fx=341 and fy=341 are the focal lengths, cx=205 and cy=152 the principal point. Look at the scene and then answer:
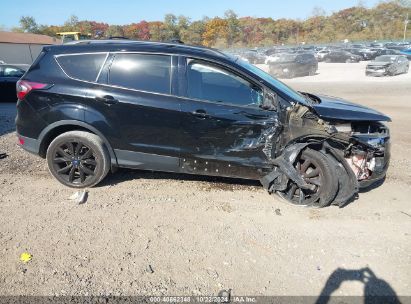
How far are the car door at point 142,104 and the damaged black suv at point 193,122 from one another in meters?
0.01

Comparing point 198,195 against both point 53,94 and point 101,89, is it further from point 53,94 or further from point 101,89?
point 53,94

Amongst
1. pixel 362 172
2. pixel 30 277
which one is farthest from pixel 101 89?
pixel 362 172

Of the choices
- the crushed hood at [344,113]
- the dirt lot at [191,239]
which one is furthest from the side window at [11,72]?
the crushed hood at [344,113]

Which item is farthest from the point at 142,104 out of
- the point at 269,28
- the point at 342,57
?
the point at 269,28

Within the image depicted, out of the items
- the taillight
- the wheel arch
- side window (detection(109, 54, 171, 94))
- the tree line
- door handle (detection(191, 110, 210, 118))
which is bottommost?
the wheel arch

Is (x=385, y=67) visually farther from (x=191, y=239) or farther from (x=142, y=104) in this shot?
(x=191, y=239)

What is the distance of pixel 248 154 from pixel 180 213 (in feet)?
3.51

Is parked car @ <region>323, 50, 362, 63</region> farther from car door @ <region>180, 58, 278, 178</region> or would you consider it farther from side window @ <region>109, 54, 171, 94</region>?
side window @ <region>109, 54, 171, 94</region>

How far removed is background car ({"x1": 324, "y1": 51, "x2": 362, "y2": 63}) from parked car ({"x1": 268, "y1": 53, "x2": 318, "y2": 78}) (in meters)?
15.8

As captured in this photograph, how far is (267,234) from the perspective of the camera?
356cm

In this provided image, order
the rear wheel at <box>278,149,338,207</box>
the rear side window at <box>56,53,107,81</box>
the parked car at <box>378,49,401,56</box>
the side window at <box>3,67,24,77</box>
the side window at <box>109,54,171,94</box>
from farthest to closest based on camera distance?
the parked car at <box>378,49,401,56</box>
the side window at <box>3,67,24,77</box>
the rear side window at <box>56,53,107,81</box>
the side window at <box>109,54,171,94</box>
the rear wheel at <box>278,149,338,207</box>

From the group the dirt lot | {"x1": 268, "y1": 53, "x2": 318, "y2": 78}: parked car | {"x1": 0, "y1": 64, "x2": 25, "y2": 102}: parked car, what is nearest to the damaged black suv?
the dirt lot

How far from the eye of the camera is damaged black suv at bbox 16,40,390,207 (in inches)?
157

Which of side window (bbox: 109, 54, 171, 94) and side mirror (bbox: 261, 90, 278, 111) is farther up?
side window (bbox: 109, 54, 171, 94)
